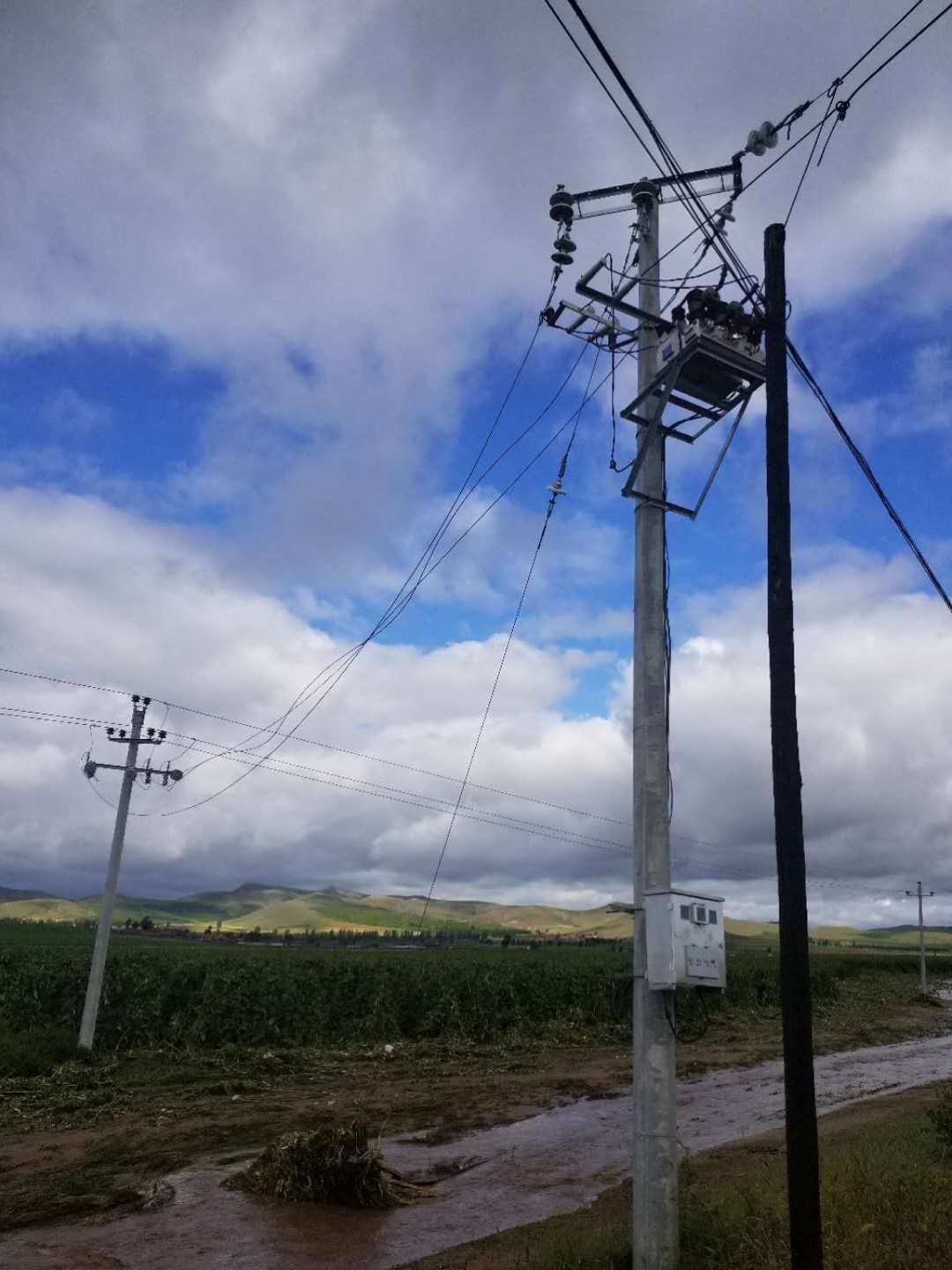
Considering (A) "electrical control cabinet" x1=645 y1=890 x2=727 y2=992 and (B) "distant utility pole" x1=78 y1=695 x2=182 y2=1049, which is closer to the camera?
(A) "electrical control cabinet" x1=645 y1=890 x2=727 y2=992

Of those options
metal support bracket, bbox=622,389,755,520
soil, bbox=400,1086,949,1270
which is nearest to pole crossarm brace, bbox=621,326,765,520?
metal support bracket, bbox=622,389,755,520

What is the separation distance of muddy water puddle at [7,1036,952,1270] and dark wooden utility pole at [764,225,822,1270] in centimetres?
544

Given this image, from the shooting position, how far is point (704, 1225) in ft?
25.8

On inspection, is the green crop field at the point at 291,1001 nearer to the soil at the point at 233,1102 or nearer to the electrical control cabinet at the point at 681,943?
the soil at the point at 233,1102

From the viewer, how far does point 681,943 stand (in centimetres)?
744

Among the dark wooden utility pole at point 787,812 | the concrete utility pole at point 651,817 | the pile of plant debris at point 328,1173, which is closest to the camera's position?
the dark wooden utility pole at point 787,812

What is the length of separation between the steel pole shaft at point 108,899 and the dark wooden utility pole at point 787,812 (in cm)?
1814

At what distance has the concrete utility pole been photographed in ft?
24.1

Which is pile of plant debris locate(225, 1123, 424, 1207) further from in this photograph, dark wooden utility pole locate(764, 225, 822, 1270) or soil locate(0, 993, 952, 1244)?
dark wooden utility pole locate(764, 225, 822, 1270)

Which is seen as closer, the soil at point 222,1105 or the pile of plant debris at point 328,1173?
the pile of plant debris at point 328,1173

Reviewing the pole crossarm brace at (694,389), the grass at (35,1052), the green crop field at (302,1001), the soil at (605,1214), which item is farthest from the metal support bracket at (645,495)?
the grass at (35,1052)

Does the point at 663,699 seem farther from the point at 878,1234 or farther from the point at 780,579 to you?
the point at 878,1234

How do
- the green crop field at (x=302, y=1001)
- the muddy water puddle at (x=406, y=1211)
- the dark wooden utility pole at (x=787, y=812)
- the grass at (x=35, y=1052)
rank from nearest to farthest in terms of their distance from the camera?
1. the dark wooden utility pole at (x=787, y=812)
2. the muddy water puddle at (x=406, y=1211)
3. the grass at (x=35, y=1052)
4. the green crop field at (x=302, y=1001)

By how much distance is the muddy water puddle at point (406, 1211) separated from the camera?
1003 cm
